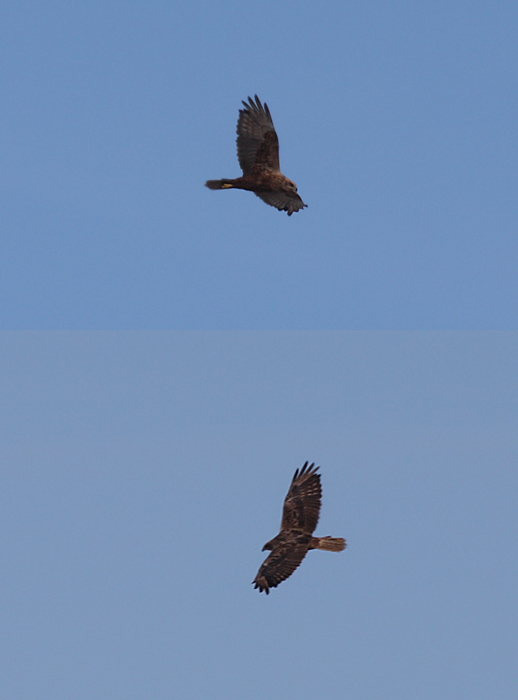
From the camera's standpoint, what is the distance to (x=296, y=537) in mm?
39469

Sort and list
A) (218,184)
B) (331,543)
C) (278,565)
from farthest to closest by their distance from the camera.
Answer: (331,543) < (218,184) < (278,565)

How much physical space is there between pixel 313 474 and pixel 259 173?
8.38 meters

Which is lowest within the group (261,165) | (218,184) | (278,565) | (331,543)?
(278,565)

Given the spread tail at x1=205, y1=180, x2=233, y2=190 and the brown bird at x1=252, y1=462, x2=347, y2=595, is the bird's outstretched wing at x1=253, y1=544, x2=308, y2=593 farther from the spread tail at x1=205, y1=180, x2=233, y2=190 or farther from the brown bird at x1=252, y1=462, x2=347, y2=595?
the spread tail at x1=205, y1=180, x2=233, y2=190

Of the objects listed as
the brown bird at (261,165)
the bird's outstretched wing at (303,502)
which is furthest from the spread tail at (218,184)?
the bird's outstretched wing at (303,502)

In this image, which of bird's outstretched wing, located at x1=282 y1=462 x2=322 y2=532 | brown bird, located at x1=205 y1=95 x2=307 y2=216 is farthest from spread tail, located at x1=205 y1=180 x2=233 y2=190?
bird's outstretched wing, located at x1=282 y1=462 x2=322 y2=532

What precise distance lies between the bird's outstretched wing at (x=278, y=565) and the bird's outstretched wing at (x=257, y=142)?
10088 millimetres

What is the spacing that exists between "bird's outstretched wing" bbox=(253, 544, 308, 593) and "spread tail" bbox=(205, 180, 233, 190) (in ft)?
31.7

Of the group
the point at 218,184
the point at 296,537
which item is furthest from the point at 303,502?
the point at 218,184

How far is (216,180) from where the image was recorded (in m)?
38.9

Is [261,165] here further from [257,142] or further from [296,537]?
[296,537]

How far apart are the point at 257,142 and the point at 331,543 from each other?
1091 cm

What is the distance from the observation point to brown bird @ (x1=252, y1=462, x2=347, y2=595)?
38.7 metres

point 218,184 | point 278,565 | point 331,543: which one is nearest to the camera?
point 278,565
